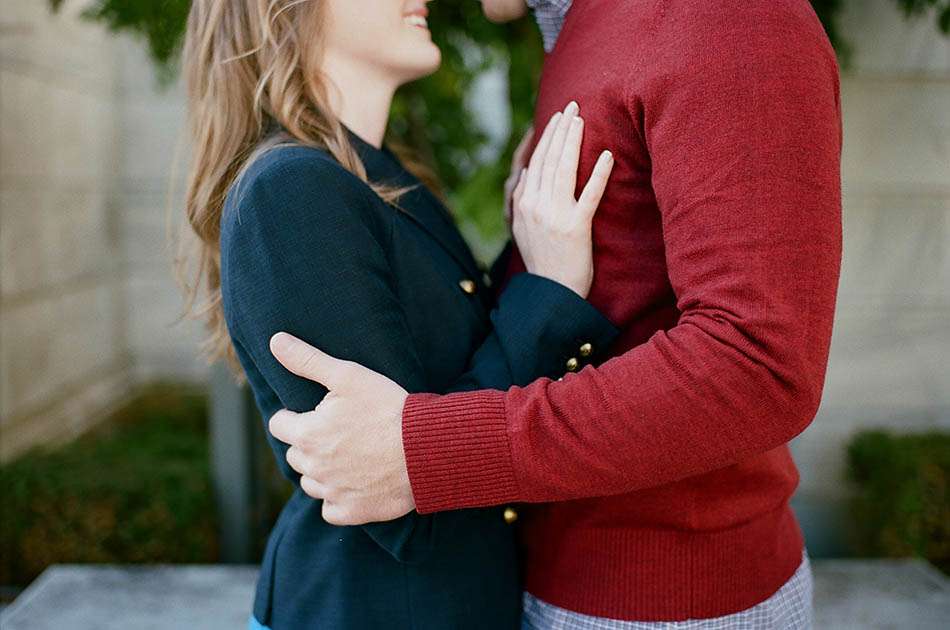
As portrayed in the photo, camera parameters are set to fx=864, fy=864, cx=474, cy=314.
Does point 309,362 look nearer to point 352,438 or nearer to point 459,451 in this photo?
point 352,438

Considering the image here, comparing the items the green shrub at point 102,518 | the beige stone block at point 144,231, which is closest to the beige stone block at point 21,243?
the green shrub at point 102,518

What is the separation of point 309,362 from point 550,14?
767 millimetres

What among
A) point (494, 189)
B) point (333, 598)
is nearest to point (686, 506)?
point (333, 598)

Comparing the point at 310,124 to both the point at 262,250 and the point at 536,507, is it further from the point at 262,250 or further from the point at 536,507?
the point at 536,507

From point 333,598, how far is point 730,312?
2.43 ft

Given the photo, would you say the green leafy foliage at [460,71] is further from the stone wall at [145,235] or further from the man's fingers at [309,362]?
the man's fingers at [309,362]

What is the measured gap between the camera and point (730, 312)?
39.7 inches

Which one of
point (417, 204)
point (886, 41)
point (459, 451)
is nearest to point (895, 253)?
point (886, 41)

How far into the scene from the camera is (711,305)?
1.02 m

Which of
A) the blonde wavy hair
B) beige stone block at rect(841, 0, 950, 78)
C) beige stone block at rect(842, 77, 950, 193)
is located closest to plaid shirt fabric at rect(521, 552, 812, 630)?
the blonde wavy hair

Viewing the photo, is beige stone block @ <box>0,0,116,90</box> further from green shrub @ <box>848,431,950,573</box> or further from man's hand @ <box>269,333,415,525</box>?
green shrub @ <box>848,431,950,573</box>

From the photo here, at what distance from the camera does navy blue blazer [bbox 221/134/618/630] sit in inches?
47.3

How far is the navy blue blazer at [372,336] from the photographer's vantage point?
120 centimetres

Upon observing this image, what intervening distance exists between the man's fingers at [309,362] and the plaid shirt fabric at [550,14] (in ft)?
2.41
